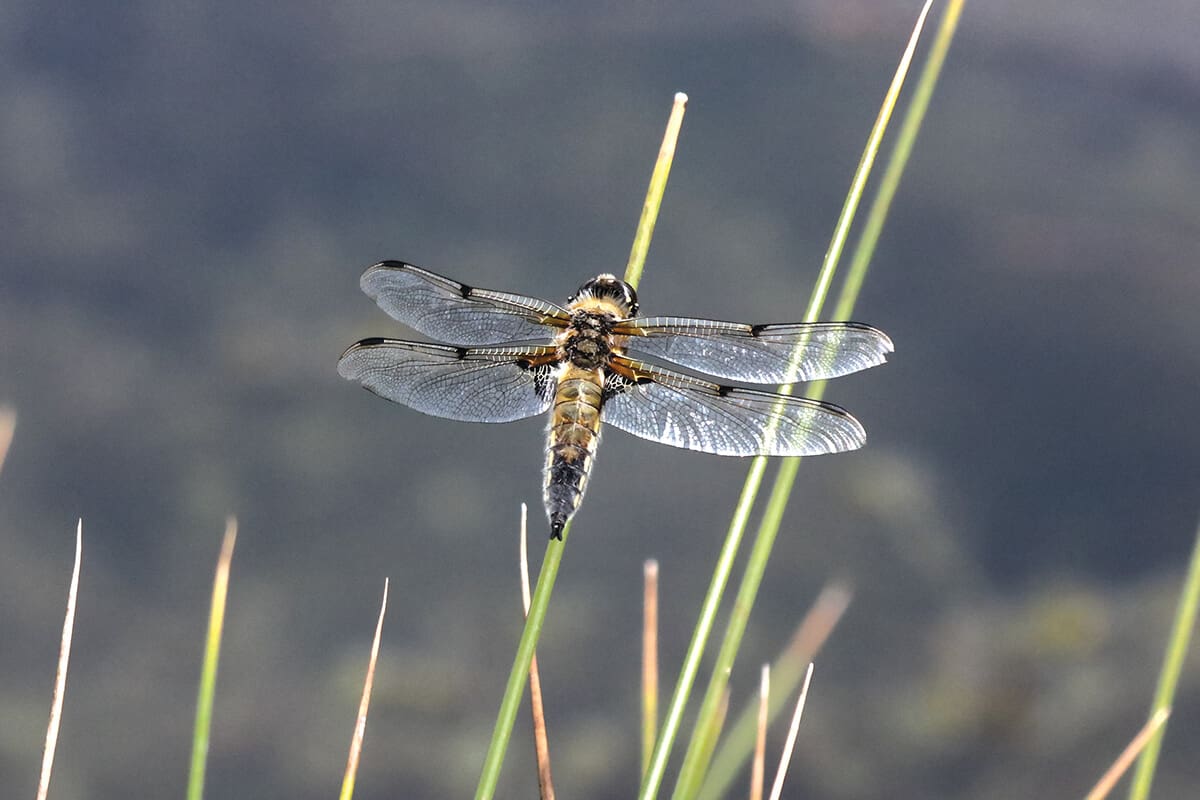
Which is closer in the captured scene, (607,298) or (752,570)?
(752,570)

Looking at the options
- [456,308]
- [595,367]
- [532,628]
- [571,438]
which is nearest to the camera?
[532,628]

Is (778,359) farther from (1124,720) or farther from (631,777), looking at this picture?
(1124,720)

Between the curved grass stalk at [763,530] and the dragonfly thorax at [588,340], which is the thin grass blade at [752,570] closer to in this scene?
the curved grass stalk at [763,530]

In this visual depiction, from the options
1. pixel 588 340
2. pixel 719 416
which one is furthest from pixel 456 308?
pixel 719 416

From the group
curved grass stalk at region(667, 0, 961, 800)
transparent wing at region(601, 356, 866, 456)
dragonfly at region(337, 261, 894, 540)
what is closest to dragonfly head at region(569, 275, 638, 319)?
dragonfly at region(337, 261, 894, 540)

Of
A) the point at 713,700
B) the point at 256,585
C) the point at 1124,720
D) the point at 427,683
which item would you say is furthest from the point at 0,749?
the point at 1124,720

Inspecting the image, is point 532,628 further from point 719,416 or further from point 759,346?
point 759,346
